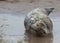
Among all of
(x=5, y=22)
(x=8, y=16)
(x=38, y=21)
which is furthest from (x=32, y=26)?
(x=8, y=16)

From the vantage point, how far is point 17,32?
1813mm

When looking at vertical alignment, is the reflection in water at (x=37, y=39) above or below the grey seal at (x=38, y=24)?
below

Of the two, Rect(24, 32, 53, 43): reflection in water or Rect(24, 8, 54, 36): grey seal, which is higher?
Rect(24, 8, 54, 36): grey seal

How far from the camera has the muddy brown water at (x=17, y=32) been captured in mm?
1664

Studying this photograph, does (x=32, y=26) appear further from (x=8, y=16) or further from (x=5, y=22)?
(x=8, y=16)

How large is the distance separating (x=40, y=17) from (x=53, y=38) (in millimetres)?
214

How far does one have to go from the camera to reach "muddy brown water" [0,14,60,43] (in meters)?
1.66

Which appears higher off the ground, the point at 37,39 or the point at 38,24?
the point at 38,24

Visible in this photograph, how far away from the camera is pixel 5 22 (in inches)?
78.8

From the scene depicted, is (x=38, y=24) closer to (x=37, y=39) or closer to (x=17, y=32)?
(x=37, y=39)

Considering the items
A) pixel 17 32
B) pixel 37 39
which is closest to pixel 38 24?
pixel 37 39

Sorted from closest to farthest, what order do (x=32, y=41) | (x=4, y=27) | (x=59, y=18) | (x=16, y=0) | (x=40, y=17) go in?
(x=32, y=41) < (x=40, y=17) < (x=4, y=27) < (x=59, y=18) < (x=16, y=0)

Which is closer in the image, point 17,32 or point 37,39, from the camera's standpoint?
point 37,39

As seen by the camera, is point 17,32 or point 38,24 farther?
point 17,32
